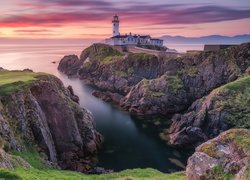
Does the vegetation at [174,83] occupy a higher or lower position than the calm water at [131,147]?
higher

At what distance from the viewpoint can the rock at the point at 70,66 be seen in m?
169

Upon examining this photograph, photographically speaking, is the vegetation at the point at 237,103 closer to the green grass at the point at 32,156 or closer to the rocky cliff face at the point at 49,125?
the rocky cliff face at the point at 49,125

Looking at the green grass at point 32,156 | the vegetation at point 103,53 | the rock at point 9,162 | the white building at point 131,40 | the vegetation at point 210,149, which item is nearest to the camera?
the vegetation at point 210,149

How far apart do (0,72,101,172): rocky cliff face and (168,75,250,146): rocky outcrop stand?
1802cm

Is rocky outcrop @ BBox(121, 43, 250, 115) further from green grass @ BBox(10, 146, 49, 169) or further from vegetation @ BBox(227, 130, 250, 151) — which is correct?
vegetation @ BBox(227, 130, 250, 151)

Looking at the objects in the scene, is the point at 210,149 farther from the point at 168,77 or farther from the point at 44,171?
the point at 168,77

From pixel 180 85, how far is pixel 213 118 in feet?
104

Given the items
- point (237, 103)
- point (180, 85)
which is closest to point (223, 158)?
point (237, 103)

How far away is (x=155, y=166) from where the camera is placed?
53.6 meters

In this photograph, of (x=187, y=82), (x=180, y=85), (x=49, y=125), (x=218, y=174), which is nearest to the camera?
(x=218, y=174)

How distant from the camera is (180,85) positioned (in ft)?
321

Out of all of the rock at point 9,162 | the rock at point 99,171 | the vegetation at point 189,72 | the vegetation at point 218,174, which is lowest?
the rock at point 99,171

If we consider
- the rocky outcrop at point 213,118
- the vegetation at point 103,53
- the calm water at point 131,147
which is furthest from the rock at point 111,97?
the vegetation at point 103,53

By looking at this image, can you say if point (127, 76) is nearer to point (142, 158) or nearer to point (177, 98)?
point (177, 98)
